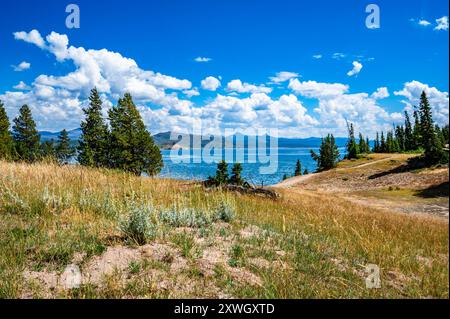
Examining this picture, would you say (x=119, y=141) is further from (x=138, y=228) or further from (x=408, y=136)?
(x=408, y=136)

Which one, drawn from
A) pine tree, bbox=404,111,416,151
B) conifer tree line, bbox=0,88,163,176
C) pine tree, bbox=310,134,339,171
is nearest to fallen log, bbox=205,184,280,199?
conifer tree line, bbox=0,88,163,176

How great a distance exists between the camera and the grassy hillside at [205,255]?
3645 millimetres

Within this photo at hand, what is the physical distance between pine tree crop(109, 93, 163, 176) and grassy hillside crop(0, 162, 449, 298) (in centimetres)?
4066

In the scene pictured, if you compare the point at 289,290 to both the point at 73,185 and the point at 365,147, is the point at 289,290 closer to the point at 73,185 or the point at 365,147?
the point at 73,185

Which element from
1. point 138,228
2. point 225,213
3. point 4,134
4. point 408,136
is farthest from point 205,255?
point 408,136

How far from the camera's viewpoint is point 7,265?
4.59m

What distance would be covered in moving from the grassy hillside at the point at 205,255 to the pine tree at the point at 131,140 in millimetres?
40656

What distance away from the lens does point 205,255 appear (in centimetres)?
524

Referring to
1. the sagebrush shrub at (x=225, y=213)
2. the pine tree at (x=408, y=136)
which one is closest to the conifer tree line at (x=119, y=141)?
the sagebrush shrub at (x=225, y=213)

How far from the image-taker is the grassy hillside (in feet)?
12.0

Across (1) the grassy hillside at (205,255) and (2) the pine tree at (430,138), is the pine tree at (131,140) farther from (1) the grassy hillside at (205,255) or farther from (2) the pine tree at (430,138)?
(1) the grassy hillside at (205,255)
